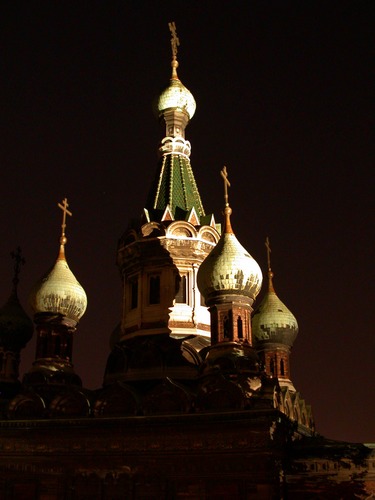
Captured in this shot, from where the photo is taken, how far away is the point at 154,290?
1588cm

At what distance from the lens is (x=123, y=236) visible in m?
16.9

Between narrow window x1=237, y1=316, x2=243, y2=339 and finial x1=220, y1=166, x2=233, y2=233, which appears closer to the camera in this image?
narrow window x1=237, y1=316, x2=243, y2=339

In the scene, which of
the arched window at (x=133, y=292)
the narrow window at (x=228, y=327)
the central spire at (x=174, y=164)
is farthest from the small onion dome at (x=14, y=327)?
the narrow window at (x=228, y=327)

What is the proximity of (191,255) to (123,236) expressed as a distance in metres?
2.01

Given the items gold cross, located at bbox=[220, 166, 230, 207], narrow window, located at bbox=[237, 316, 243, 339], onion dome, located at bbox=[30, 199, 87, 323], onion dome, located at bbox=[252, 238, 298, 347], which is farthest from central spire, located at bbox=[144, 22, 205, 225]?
narrow window, located at bbox=[237, 316, 243, 339]

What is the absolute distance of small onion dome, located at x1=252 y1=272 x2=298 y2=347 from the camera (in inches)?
676

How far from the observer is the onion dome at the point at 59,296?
1556 cm

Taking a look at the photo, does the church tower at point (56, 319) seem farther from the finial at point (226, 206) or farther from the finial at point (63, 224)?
the finial at point (226, 206)

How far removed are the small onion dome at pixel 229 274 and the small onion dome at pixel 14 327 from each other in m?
5.80

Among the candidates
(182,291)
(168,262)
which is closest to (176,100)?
(168,262)

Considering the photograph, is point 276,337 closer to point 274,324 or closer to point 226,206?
point 274,324

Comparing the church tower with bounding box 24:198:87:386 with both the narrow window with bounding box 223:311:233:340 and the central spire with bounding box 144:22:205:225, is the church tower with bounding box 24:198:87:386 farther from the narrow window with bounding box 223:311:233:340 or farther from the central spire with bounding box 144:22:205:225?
the narrow window with bounding box 223:311:233:340

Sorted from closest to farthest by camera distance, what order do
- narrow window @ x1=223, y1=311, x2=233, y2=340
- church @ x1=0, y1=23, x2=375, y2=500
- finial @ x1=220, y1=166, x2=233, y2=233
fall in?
church @ x1=0, y1=23, x2=375, y2=500 → narrow window @ x1=223, y1=311, x2=233, y2=340 → finial @ x1=220, y1=166, x2=233, y2=233

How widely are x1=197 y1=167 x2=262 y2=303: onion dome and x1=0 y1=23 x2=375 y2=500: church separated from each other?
0.09 ft
